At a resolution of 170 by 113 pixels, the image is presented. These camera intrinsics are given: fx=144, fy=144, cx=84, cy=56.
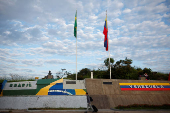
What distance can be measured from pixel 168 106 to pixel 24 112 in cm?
1623

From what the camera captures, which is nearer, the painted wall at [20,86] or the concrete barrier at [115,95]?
the concrete barrier at [115,95]

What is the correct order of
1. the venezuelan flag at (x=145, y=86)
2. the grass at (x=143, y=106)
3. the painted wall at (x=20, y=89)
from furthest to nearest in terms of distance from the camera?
the venezuelan flag at (x=145, y=86) < the painted wall at (x=20, y=89) < the grass at (x=143, y=106)

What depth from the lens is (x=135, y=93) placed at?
19766 millimetres

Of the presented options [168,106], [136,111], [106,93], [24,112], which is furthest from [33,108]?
[168,106]

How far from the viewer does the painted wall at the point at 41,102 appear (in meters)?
14.6

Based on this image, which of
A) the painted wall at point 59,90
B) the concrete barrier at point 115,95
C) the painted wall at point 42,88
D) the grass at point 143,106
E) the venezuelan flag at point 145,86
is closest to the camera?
the grass at point 143,106

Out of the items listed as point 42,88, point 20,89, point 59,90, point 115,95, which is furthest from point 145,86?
point 20,89

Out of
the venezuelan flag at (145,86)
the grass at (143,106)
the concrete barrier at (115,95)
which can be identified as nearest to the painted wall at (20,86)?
the concrete barrier at (115,95)

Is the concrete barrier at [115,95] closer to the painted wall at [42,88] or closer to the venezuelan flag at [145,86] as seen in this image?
the venezuelan flag at [145,86]

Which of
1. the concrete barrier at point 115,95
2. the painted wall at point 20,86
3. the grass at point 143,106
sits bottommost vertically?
the grass at point 143,106

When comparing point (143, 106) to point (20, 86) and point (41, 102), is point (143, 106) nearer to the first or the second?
point (41, 102)

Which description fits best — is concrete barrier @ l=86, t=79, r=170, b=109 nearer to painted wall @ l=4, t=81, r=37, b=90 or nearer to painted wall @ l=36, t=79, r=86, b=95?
painted wall @ l=36, t=79, r=86, b=95

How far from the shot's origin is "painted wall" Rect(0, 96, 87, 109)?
47.9 feet

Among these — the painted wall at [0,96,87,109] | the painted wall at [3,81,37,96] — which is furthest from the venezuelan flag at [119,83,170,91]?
the painted wall at [3,81,37,96]
